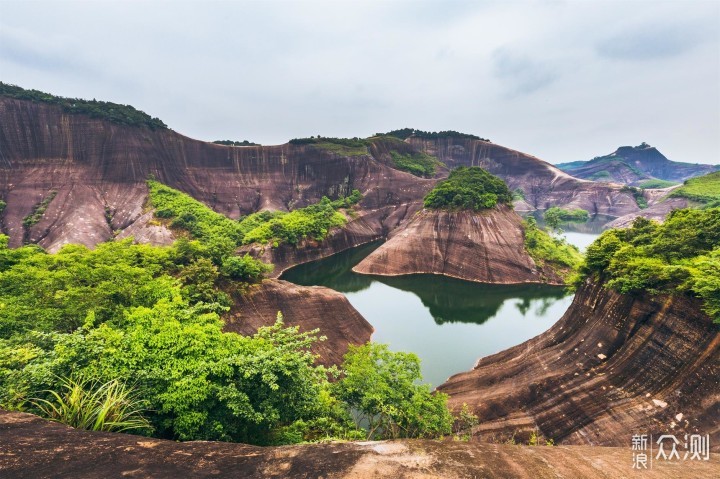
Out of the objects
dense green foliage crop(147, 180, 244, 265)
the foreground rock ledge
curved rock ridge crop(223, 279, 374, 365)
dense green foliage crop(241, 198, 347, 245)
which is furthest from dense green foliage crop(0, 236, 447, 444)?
dense green foliage crop(241, 198, 347, 245)

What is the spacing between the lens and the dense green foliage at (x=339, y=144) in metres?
78.6

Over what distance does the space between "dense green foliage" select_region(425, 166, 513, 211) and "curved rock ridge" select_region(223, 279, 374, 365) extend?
2712cm

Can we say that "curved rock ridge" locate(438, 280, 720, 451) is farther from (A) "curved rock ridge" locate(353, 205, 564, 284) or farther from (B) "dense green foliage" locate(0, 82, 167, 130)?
(B) "dense green foliage" locate(0, 82, 167, 130)

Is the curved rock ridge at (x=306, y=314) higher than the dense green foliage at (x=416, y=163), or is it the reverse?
the dense green foliage at (x=416, y=163)

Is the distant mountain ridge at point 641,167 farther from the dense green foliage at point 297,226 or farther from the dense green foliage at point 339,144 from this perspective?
the dense green foliage at point 297,226

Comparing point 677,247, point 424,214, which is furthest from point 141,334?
point 424,214

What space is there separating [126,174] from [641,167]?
22999cm

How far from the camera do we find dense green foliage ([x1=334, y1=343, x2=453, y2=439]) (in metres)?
11.0

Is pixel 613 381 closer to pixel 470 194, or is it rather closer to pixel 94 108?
pixel 470 194

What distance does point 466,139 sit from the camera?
11225cm

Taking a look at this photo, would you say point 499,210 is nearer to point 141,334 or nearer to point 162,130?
point 141,334

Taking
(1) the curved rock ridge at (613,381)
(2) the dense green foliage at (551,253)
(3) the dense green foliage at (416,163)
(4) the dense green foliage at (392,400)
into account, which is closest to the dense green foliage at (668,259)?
(1) the curved rock ridge at (613,381)

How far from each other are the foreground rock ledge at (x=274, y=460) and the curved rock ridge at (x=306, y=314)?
46.5 ft

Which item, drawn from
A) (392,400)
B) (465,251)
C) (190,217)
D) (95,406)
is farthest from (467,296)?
(190,217)
